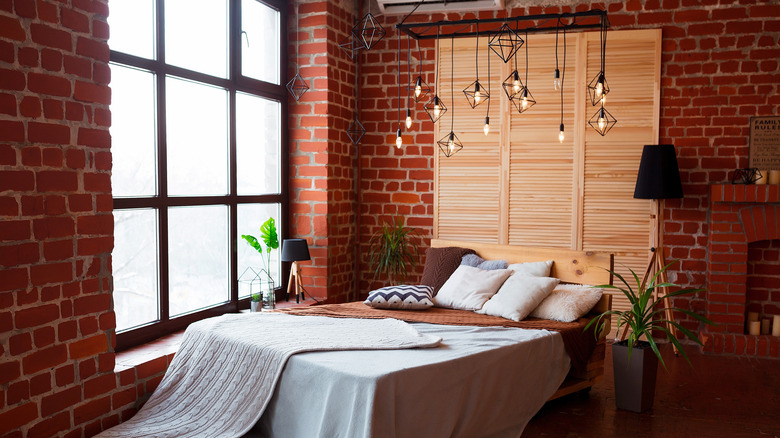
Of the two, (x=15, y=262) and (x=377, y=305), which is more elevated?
(x=15, y=262)

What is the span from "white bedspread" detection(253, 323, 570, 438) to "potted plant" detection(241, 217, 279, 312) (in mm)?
1594

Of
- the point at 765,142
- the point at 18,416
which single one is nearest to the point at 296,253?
the point at 18,416

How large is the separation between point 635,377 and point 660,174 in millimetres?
1903

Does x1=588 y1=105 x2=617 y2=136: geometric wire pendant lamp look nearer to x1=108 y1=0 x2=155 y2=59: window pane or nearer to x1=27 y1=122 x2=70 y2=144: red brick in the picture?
x1=108 y1=0 x2=155 y2=59: window pane

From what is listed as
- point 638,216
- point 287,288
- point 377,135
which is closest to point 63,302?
point 287,288

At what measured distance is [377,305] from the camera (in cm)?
475

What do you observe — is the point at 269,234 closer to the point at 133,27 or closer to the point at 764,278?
the point at 133,27

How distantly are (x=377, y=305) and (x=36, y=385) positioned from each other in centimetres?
228

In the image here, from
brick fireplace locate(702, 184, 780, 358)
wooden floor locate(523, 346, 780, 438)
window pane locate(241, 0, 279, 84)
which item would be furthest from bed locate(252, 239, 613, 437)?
window pane locate(241, 0, 279, 84)

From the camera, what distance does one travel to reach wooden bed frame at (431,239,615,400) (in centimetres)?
434

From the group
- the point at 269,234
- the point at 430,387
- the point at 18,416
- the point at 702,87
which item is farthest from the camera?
the point at 702,87

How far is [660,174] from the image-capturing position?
17.4 ft

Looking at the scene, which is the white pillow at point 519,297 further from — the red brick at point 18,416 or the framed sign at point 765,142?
the red brick at point 18,416

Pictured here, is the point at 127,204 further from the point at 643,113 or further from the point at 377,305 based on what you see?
the point at 643,113
